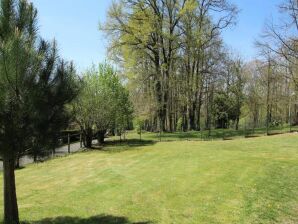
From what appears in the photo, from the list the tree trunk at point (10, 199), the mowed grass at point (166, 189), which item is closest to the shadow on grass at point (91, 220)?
the mowed grass at point (166, 189)

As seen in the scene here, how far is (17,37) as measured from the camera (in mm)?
6703

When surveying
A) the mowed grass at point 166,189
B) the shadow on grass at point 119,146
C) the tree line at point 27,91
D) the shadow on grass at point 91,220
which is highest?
the tree line at point 27,91

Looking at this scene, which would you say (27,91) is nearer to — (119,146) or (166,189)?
(166,189)

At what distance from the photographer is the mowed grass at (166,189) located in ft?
30.4

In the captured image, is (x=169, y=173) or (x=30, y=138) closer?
(x=30, y=138)

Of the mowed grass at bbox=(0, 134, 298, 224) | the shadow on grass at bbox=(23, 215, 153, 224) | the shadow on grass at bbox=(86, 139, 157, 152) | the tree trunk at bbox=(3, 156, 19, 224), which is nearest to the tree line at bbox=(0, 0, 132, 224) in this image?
the tree trunk at bbox=(3, 156, 19, 224)

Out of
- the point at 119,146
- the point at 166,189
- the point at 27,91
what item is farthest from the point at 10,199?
the point at 119,146

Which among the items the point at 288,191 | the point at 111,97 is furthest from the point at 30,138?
the point at 111,97

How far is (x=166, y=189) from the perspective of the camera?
38.4 ft

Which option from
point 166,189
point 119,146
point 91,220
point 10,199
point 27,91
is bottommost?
point 91,220

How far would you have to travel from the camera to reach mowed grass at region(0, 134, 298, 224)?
927 cm

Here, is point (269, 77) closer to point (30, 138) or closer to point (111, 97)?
point (111, 97)

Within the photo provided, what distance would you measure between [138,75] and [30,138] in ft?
93.0

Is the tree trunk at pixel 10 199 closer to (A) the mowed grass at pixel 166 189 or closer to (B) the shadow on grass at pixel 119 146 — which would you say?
(A) the mowed grass at pixel 166 189
